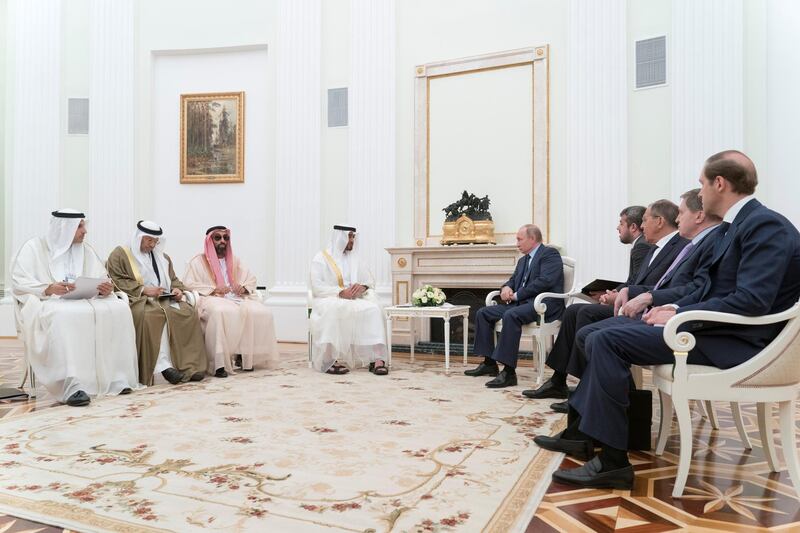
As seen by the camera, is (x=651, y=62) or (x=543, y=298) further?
(x=651, y=62)

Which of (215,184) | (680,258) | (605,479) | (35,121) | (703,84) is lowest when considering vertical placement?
(605,479)

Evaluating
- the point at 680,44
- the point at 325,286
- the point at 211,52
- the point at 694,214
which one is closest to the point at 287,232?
the point at 325,286

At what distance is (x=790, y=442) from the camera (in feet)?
7.43

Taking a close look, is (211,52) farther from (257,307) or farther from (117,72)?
(257,307)

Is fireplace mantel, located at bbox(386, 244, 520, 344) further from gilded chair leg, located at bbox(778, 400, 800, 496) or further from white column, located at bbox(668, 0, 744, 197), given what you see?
gilded chair leg, located at bbox(778, 400, 800, 496)

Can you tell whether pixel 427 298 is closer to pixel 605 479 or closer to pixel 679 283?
pixel 679 283

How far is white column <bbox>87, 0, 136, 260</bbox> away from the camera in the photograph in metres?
8.45

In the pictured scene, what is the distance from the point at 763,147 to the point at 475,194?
3.10m

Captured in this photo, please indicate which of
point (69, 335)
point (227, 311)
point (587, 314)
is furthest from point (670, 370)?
point (227, 311)

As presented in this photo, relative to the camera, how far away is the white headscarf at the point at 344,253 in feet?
20.1

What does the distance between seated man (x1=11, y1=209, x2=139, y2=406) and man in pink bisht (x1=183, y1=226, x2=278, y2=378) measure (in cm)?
81

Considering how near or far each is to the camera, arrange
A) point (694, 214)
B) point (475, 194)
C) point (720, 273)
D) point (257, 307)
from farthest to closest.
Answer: point (475, 194) < point (257, 307) < point (694, 214) < point (720, 273)

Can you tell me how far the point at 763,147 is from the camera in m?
5.95

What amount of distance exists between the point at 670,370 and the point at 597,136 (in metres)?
4.77
